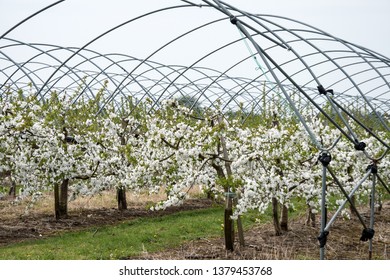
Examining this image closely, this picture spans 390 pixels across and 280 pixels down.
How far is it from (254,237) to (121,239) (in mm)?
2401

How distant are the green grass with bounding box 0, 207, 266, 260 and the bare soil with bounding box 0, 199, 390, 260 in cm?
44

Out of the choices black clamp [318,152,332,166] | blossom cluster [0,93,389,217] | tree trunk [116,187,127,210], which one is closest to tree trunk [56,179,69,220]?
blossom cluster [0,93,389,217]

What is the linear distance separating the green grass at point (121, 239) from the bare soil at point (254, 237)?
1.45 feet

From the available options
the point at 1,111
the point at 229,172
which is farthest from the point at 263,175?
the point at 1,111

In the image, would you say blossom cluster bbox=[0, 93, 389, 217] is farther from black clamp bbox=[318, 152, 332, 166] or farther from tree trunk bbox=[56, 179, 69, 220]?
black clamp bbox=[318, 152, 332, 166]

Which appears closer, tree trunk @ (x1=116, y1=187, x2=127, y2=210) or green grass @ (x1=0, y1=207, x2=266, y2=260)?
green grass @ (x1=0, y1=207, x2=266, y2=260)

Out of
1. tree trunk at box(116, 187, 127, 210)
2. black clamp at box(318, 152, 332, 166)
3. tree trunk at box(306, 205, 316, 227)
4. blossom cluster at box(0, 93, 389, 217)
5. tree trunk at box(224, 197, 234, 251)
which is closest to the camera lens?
black clamp at box(318, 152, 332, 166)

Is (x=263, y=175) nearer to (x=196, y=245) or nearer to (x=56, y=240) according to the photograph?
(x=196, y=245)

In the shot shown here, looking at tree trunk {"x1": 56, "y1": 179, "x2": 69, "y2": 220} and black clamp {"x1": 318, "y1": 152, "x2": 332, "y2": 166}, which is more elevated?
black clamp {"x1": 318, "y1": 152, "x2": 332, "y2": 166}

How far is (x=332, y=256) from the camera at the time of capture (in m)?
7.54

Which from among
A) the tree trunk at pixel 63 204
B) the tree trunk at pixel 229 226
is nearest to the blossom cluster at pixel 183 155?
the tree trunk at pixel 229 226

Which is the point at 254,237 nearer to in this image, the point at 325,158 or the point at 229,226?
the point at 229,226

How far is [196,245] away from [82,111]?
154 inches

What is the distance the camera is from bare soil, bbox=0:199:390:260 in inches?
294
